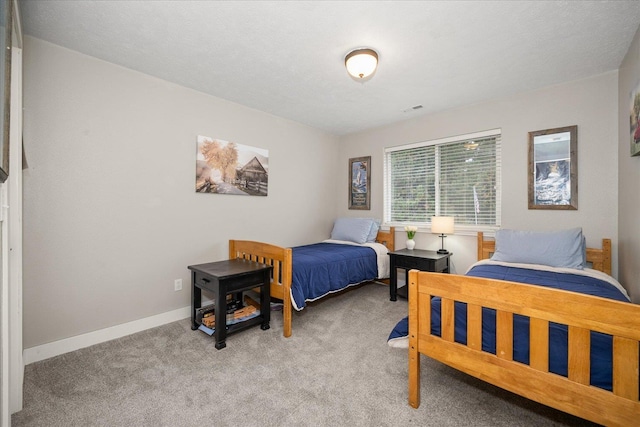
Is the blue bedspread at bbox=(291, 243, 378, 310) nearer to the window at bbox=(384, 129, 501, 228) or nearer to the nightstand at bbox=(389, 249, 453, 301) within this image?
the nightstand at bbox=(389, 249, 453, 301)

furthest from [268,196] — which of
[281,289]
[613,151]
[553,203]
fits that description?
[613,151]

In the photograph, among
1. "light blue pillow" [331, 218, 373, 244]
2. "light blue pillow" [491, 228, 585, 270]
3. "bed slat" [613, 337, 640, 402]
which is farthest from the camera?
"light blue pillow" [331, 218, 373, 244]

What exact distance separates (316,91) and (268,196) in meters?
1.42

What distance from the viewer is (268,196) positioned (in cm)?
362

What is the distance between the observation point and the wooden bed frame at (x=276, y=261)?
2.46 meters

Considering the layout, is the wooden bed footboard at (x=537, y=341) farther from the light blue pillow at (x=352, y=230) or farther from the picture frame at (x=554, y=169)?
the light blue pillow at (x=352, y=230)

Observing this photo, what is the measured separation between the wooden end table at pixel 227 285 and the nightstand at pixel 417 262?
1619mm

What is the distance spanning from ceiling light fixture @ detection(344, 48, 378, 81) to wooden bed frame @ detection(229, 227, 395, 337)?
1594 millimetres

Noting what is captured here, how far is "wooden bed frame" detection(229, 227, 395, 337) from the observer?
2463 millimetres

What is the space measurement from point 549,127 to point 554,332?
246 centimetres

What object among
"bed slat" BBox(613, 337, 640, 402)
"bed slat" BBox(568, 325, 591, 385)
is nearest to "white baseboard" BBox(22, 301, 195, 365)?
"bed slat" BBox(568, 325, 591, 385)

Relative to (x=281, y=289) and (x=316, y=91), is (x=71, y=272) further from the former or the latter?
(x=316, y=91)

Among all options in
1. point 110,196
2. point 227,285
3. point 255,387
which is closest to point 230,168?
point 110,196

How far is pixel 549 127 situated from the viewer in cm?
282
